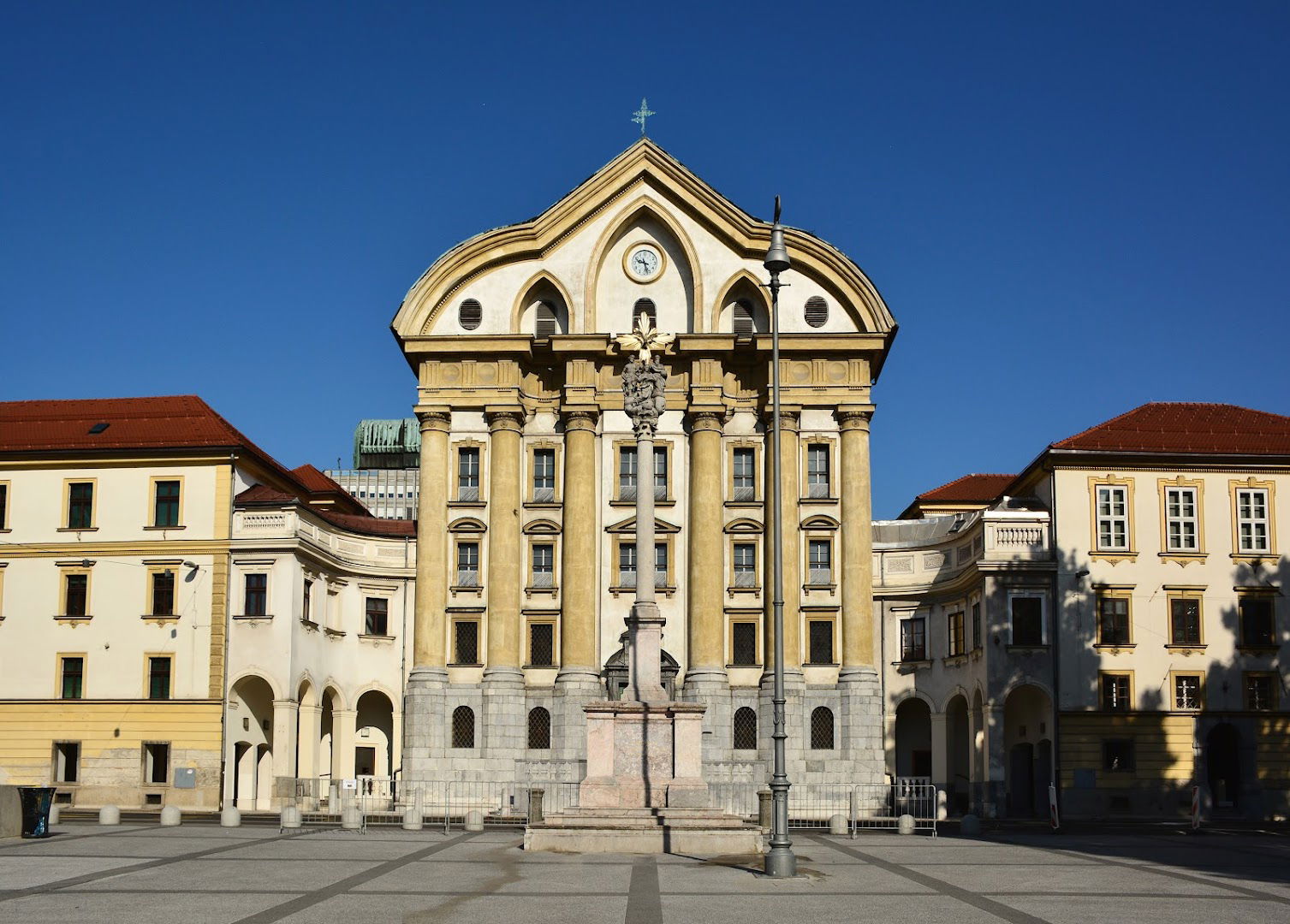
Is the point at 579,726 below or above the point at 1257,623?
below

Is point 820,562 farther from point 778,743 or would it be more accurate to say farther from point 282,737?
point 778,743

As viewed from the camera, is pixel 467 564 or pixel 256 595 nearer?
pixel 256 595

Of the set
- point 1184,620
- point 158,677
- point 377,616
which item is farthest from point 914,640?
point 158,677

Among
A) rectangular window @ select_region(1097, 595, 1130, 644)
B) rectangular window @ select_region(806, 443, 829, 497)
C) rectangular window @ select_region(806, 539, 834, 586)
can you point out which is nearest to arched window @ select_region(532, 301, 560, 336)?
rectangular window @ select_region(806, 443, 829, 497)

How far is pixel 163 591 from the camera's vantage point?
196ft

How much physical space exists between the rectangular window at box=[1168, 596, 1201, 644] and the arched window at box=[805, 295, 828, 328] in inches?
703

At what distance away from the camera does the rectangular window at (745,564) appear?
208 ft

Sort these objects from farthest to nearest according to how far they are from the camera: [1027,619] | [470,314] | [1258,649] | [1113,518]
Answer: [470,314] → [1113,518] → [1027,619] → [1258,649]

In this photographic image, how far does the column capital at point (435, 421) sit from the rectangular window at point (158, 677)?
13866 mm

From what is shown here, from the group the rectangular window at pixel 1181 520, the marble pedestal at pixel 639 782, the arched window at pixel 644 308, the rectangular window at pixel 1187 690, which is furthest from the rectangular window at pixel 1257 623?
the marble pedestal at pixel 639 782

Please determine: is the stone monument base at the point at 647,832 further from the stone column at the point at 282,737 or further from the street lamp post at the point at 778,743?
the stone column at the point at 282,737

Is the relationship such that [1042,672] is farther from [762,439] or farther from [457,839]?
[457,839]

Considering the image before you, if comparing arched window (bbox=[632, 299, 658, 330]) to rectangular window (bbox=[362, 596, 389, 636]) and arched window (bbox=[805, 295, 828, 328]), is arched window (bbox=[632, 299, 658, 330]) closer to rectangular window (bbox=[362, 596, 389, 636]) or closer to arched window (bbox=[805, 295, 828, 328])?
arched window (bbox=[805, 295, 828, 328])

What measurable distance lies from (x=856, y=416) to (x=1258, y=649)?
58.3 feet
